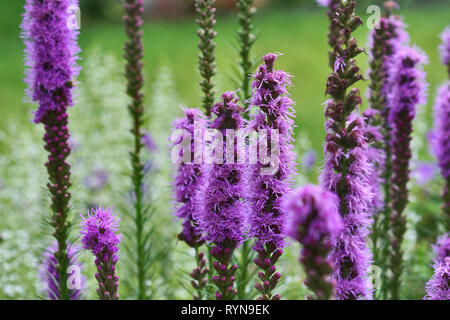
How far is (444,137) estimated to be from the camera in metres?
4.09

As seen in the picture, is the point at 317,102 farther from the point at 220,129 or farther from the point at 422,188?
the point at 220,129

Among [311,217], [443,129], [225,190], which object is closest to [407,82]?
[443,129]

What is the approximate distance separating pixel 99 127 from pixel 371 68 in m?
5.41

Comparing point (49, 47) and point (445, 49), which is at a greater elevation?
point (445, 49)

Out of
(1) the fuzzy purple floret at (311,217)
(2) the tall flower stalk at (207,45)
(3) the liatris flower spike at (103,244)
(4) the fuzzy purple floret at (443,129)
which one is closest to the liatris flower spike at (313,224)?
(1) the fuzzy purple floret at (311,217)

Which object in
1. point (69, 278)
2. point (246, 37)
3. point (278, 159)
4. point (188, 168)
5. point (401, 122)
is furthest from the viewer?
point (401, 122)

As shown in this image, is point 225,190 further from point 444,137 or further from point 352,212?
point 444,137

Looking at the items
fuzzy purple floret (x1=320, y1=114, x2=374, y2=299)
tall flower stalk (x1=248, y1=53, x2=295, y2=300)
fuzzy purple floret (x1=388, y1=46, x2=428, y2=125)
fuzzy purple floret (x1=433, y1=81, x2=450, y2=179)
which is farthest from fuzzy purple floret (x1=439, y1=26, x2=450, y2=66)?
tall flower stalk (x1=248, y1=53, x2=295, y2=300)

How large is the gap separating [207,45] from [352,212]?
146 cm

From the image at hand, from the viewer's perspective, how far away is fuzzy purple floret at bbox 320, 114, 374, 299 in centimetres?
258

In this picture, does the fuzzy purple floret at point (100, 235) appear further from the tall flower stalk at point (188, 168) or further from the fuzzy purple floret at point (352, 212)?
the fuzzy purple floret at point (352, 212)

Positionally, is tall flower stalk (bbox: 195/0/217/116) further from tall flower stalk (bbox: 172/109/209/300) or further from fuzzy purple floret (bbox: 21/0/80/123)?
fuzzy purple floret (bbox: 21/0/80/123)

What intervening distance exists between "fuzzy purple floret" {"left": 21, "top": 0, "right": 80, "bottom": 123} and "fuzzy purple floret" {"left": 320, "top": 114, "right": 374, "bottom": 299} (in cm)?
171
